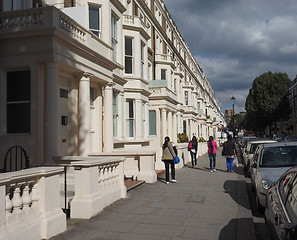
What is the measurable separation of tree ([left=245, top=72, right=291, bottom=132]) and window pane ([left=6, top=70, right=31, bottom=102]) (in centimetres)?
5202

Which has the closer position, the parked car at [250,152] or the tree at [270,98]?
the parked car at [250,152]

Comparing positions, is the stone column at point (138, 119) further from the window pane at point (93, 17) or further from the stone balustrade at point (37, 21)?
the stone balustrade at point (37, 21)

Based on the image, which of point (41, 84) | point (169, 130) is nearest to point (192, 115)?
point (169, 130)

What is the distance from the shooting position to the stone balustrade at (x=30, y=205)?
451cm

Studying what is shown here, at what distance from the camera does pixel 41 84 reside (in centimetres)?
966

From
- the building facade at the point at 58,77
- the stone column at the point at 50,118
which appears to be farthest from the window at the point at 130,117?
the stone column at the point at 50,118

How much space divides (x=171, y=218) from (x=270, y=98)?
54202 mm

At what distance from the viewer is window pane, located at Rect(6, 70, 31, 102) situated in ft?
32.5

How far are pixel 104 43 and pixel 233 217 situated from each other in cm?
891

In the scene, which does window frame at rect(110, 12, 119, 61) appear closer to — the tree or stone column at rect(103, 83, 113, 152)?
stone column at rect(103, 83, 113, 152)

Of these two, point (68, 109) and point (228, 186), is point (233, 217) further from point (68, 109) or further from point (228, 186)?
point (68, 109)

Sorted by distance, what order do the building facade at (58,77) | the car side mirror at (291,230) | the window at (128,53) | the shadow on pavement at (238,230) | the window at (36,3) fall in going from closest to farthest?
the car side mirror at (291,230) < the shadow on pavement at (238,230) < the building facade at (58,77) < the window at (36,3) < the window at (128,53)

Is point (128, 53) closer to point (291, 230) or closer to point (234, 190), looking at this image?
point (234, 190)

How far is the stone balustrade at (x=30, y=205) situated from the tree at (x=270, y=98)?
5515 centimetres
